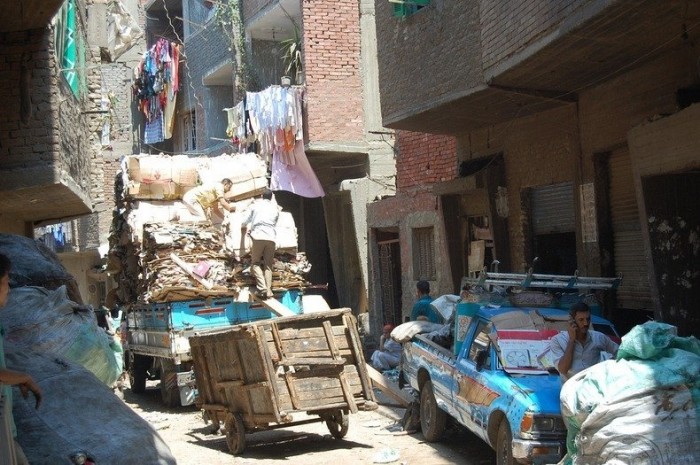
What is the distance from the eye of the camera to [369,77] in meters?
22.0

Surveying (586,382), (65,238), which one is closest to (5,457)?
(586,382)

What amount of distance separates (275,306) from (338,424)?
324cm

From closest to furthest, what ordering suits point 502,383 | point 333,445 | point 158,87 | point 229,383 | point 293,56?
point 502,383 → point 229,383 → point 333,445 → point 293,56 → point 158,87

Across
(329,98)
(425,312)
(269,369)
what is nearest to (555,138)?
(425,312)

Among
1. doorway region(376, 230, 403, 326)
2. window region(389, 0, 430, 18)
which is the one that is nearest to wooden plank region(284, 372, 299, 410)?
window region(389, 0, 430, 18)

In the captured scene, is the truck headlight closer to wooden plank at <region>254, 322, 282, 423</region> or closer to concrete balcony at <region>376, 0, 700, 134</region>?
wooden plank at <region>254, 322, 282, 423</region>

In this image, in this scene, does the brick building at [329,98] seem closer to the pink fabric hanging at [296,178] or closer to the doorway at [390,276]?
the pink fabric hanging at [296,178]

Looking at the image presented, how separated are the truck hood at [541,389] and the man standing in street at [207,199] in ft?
26.2

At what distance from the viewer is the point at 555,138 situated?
13.9 metres

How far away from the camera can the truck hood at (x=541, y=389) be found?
25.5ft

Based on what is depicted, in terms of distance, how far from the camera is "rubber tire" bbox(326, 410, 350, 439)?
11.0m

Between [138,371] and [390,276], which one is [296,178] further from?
[138,371]

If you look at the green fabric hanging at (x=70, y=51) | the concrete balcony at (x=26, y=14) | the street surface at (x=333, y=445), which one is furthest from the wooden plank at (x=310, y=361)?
the green fabric hanging at (x=70, y=51)

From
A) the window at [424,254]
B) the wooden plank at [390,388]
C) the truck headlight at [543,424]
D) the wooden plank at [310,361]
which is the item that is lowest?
the wooden plank at [390,388]
